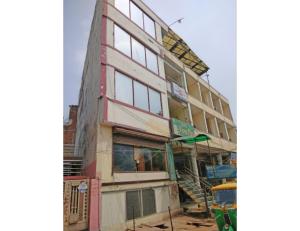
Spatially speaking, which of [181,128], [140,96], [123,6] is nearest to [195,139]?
[181,128]

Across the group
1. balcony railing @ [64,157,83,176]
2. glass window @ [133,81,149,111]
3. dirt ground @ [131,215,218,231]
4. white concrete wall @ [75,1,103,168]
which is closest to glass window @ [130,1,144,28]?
white concrete wall @ [75,1,103,168]

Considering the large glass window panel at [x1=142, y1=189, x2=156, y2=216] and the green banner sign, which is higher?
the green banner sign

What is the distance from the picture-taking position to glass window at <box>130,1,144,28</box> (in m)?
1.67

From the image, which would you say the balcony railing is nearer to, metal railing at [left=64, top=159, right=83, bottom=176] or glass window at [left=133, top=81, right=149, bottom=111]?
metal railing at [left=64, top=159, right=83, bottom=176]

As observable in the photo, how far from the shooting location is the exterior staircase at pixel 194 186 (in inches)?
55.9

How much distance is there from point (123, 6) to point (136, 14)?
126 millimetres

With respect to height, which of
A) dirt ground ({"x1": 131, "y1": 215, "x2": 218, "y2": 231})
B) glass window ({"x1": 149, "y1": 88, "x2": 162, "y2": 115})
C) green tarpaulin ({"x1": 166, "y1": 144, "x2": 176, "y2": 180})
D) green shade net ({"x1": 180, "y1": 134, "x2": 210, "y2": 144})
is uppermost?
glass window ({"x1": 149, "y1": 88, "x2": 162, "y2": 115})

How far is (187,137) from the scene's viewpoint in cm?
160

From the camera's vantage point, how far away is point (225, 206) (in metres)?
1.23

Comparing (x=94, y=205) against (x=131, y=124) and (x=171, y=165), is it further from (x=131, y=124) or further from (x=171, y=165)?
(x=171, y=165)

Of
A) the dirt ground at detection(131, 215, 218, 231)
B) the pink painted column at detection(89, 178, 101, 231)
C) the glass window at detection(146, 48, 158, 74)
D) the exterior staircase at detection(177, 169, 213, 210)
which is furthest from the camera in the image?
the glass window at detection(146, 48, 158, 74)
